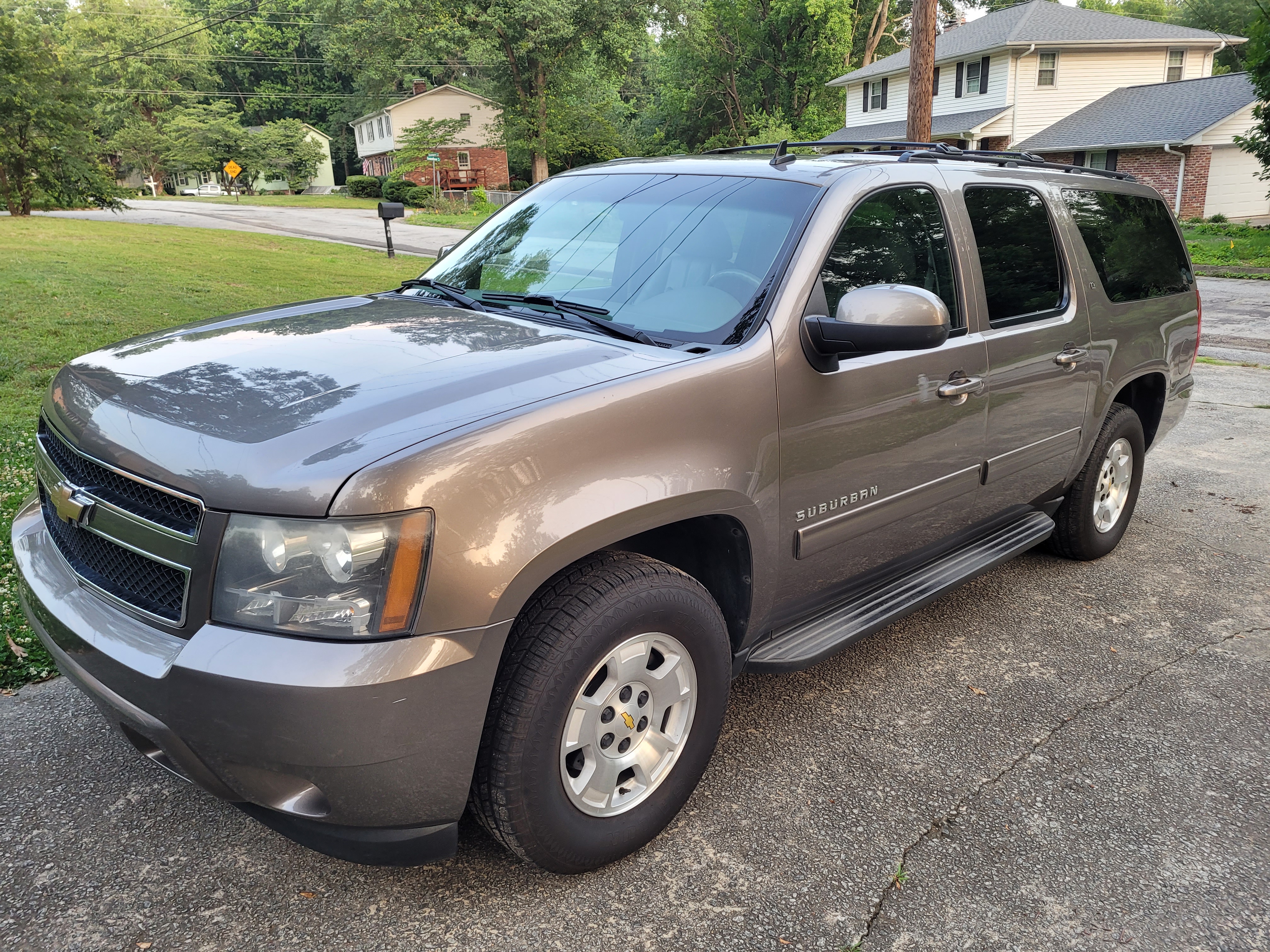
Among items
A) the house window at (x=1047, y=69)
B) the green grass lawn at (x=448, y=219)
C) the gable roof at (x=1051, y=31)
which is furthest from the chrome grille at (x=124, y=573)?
the house window at (x=1047, y=69)

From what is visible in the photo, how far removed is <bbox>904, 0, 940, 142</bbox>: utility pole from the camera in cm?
1249

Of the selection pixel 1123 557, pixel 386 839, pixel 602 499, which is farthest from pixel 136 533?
pixel 1123 557

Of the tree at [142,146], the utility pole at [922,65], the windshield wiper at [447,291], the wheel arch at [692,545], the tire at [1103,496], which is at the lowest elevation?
the tire at [1103,496]

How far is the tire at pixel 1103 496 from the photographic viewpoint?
466 cm

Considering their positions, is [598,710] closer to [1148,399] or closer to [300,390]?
[300,390]

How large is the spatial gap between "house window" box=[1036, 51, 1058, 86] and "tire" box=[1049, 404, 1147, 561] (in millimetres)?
36906

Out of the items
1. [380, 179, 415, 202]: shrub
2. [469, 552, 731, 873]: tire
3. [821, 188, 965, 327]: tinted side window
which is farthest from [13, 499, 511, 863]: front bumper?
[380, 179, 415, 202]: shrub

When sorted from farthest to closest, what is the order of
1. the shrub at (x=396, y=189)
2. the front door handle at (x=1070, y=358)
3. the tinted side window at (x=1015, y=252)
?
the shrub at (x=396, y=189) → the front door handle at (x=1070, y=358) → the tinted side window at (x=1015, y=252)

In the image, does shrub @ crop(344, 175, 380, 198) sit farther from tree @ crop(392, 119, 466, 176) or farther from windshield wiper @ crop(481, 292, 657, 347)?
windshield wiper @ crop(481, 292, 657, 347)

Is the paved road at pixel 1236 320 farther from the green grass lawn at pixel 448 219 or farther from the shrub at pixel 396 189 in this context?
the shrub at pixel 396 189

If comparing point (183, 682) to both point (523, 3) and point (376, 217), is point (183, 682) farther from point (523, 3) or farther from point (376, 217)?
point (523, 3)

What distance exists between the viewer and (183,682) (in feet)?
6.91

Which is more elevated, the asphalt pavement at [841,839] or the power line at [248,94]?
the power line at [248,94]

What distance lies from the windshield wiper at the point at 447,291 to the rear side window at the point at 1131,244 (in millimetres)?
2677
